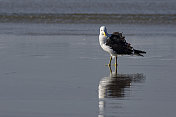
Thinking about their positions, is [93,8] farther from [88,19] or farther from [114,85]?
[114,85]

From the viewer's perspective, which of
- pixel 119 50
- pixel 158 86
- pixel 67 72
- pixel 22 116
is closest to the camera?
pixel 22 116

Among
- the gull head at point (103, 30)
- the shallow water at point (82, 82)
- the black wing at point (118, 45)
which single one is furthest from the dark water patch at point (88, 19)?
the gull head at point (103, 30)

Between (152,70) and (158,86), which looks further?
(152,70)

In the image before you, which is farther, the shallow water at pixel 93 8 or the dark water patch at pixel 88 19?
the shallow water at pixel 93 8

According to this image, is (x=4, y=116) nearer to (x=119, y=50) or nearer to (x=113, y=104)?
(x=113, y=104)

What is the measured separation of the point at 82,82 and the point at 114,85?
0.63 m

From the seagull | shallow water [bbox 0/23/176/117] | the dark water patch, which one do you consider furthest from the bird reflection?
the dark water patch

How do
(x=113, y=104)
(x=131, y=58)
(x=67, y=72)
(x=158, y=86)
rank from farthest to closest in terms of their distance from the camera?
(x=131, y=58) < (x=67, y=72) < (x=158, y=86) < (x=113, y=104)

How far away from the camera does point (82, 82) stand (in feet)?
31.9

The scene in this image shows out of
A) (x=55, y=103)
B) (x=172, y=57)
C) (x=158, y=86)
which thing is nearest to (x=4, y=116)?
(x=55, y=103)

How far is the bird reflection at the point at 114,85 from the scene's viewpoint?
829cm

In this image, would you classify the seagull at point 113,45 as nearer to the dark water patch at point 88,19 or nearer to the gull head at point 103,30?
the gull head at point 103,30

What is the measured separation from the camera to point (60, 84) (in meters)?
9.48

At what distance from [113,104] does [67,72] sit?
3279 mm
